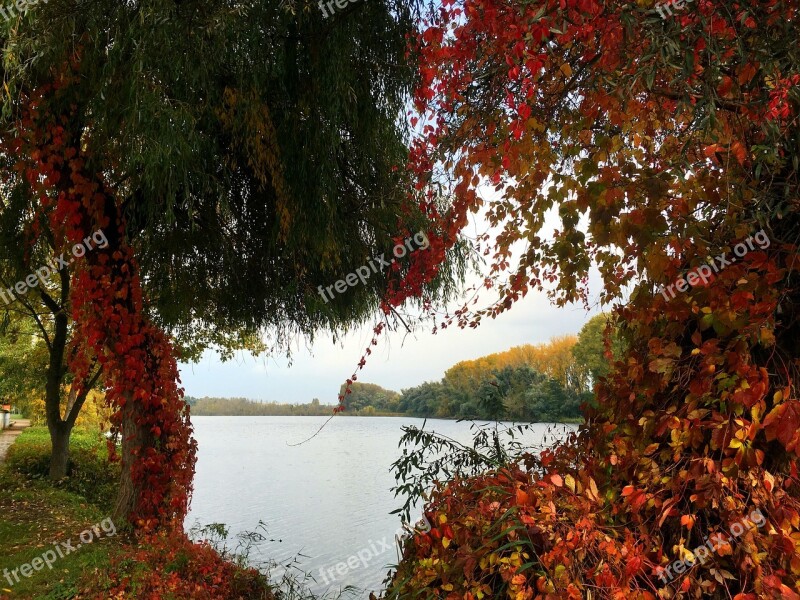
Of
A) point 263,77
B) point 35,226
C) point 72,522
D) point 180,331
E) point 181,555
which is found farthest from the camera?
point 180,331

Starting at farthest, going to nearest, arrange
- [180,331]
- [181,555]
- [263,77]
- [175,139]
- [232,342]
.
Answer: [232,342] → [180,331] → [181,555] → [263,77] → [175,139]

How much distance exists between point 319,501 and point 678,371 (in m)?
8.31

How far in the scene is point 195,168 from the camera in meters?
4.12

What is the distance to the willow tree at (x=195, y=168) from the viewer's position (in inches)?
149

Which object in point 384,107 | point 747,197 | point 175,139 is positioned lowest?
point 747,197

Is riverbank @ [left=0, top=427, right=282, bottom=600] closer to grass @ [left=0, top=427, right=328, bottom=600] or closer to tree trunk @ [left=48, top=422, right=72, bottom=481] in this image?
grass @ [left=0, top=427, right=328, bottom=600]

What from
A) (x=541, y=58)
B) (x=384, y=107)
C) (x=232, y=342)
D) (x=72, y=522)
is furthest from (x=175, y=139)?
(x=232, y=342)

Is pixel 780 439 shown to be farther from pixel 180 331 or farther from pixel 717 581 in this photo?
pixel 180 331

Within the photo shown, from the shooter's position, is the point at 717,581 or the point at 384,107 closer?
the point at 717,581

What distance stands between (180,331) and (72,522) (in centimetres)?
346

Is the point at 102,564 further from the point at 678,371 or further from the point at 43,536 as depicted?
the point at 678,371

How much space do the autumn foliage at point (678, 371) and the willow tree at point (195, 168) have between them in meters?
2.06

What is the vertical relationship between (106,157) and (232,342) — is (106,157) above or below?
above

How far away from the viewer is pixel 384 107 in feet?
15.6
